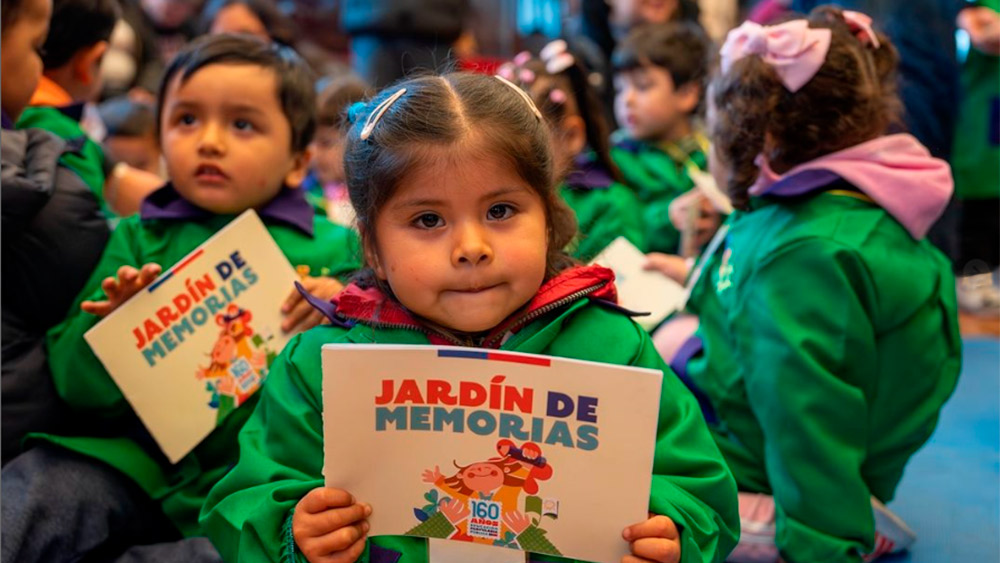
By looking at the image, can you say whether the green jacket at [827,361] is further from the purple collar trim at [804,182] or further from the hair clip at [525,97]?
the hair clip at [525,97]

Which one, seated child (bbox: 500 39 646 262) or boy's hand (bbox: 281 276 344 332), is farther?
seated child (bbox: 500 39 646 262)

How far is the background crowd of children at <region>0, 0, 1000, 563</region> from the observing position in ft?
4.10

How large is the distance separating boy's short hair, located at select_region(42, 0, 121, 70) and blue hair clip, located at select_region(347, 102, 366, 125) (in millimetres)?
993

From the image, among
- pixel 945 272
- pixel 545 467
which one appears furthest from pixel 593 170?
pixel 545 467

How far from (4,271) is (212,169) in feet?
1.30

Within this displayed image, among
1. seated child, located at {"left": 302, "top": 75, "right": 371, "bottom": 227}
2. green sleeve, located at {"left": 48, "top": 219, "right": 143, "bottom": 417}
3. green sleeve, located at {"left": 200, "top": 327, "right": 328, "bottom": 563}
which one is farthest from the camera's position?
seated child, located at {"left": 302, "top": 75, "right": 371, "bottom": 227}

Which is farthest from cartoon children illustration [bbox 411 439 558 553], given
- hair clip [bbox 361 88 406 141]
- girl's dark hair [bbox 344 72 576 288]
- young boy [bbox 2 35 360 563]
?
young boy [bbox 2 35 360 563]

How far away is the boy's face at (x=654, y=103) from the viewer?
10.9 ft

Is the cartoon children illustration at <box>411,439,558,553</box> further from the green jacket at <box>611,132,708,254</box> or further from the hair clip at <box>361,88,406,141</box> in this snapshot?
the green jacket at <box>611,132,708,254</box>

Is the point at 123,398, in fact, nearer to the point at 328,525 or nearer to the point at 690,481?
the point at 328,525

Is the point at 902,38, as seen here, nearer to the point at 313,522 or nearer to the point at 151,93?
the point at 151,93

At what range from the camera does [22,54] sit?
176cm

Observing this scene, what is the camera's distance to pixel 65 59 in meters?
2.17

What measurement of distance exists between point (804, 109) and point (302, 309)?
0.96m
